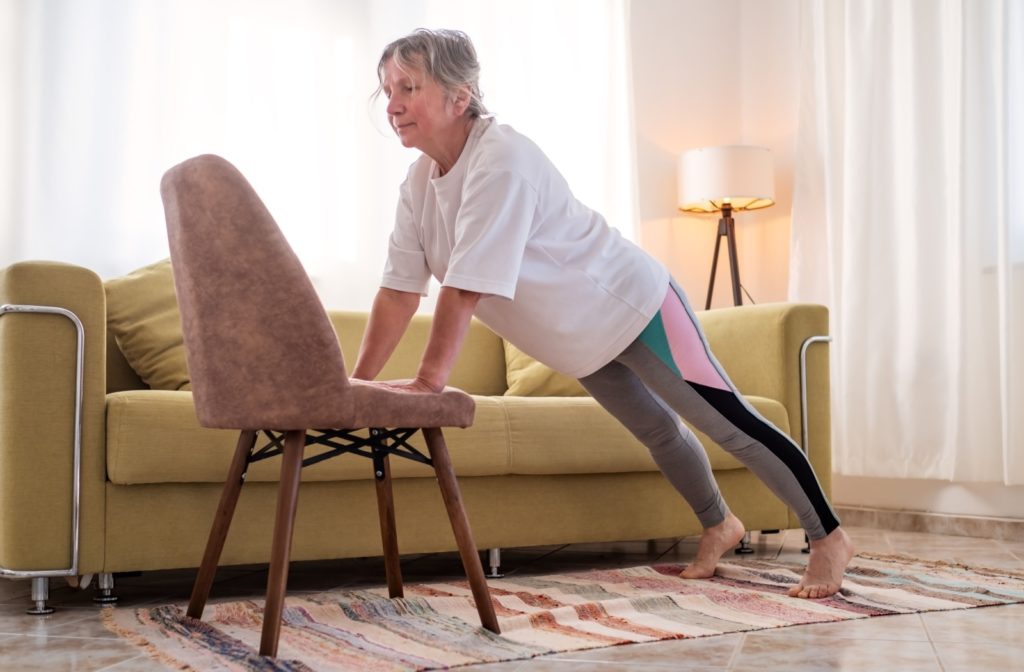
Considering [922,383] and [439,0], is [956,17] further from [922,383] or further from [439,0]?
[439,0]

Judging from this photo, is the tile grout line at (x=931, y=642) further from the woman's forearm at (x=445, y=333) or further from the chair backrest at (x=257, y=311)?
the chair backrest at (x=257, y=311)

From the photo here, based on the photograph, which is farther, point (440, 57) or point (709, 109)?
point (709, 109)

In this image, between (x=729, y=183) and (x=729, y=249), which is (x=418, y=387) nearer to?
(x=729, y=183)

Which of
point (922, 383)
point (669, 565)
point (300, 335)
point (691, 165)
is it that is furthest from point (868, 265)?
point (300, 335)

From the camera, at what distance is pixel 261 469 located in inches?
89.0

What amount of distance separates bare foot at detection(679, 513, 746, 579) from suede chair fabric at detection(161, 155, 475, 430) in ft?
3.74

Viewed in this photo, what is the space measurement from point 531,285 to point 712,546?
944 millimetres

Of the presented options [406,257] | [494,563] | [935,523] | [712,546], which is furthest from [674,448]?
[935,523]

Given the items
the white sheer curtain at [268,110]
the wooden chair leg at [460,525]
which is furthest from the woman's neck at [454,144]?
the white sheer curtain at [268,110]

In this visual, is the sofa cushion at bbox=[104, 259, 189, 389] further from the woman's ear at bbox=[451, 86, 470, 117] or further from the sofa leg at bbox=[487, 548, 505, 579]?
the woman's ear at bbox=[451, 86, 470, 117]

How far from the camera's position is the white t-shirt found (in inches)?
69.5

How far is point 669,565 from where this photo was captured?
267 cm

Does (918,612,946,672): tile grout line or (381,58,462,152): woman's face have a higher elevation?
(381,58,462,152): woman's face

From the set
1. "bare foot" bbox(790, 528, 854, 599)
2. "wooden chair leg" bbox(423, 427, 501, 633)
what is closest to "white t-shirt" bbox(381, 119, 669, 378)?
"wooden chair leg" bbox(423, 427, 501, 633)
